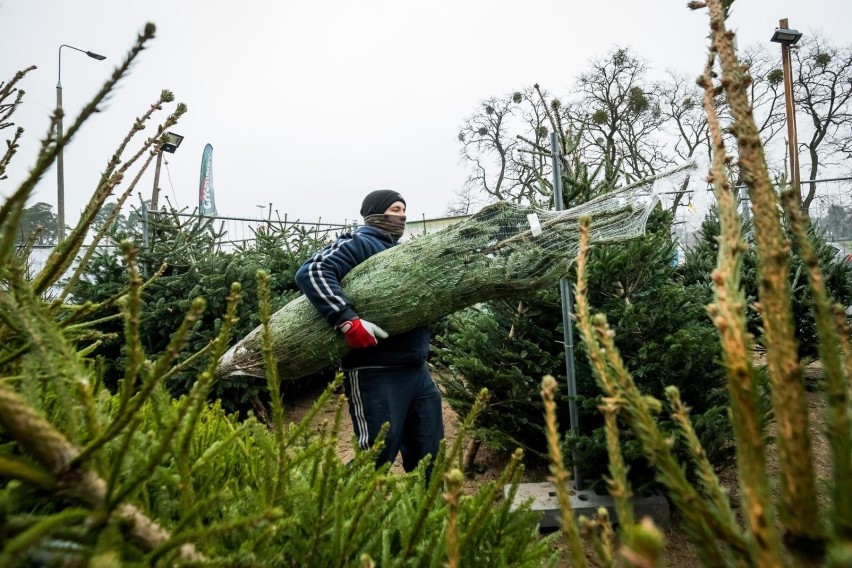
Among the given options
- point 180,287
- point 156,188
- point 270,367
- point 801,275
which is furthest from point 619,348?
point 156,188

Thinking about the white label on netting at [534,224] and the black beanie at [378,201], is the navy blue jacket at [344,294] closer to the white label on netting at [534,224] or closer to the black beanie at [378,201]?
the black beanie at [378,201]

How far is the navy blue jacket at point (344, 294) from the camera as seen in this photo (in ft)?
7.93

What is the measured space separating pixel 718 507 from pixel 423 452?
2698 millimetres

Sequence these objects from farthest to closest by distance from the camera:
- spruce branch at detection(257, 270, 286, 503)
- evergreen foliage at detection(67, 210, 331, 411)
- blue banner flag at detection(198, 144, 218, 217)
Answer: blue banner flag at detection(198, 144, 218, 217), evergreen foliage at detection(67, 210, 331, 411), spruce branch at detection(257, 270, 286, 503)

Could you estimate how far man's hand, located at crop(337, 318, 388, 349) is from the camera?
2.38 m

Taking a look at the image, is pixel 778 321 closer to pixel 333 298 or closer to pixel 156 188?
pixel 333 298

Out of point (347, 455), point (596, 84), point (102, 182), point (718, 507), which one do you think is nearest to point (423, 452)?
point (347, 455)

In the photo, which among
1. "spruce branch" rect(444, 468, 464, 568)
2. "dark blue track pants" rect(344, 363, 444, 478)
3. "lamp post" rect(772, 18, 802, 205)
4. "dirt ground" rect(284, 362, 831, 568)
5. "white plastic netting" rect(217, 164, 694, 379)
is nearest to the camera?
"spruce branch" rect(444, 468, 464, 568)

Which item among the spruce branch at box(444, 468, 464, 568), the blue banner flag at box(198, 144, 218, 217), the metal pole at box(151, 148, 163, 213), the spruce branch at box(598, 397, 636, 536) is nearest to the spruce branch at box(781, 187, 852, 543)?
the spruce branch at box(598, 397, 636, 536)

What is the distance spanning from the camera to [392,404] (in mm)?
2848

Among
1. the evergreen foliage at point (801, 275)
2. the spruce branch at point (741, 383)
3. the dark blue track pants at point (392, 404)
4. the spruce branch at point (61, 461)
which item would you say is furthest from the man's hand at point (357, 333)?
the evergreen foliage at point (801, 275)

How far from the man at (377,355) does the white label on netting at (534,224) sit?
0.91m

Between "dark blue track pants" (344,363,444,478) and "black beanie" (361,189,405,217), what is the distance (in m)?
1.00

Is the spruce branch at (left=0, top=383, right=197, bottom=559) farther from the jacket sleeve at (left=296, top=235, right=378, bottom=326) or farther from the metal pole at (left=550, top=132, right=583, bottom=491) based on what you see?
the metal pole at (left=550, top=132, right=583, bottom=491)
